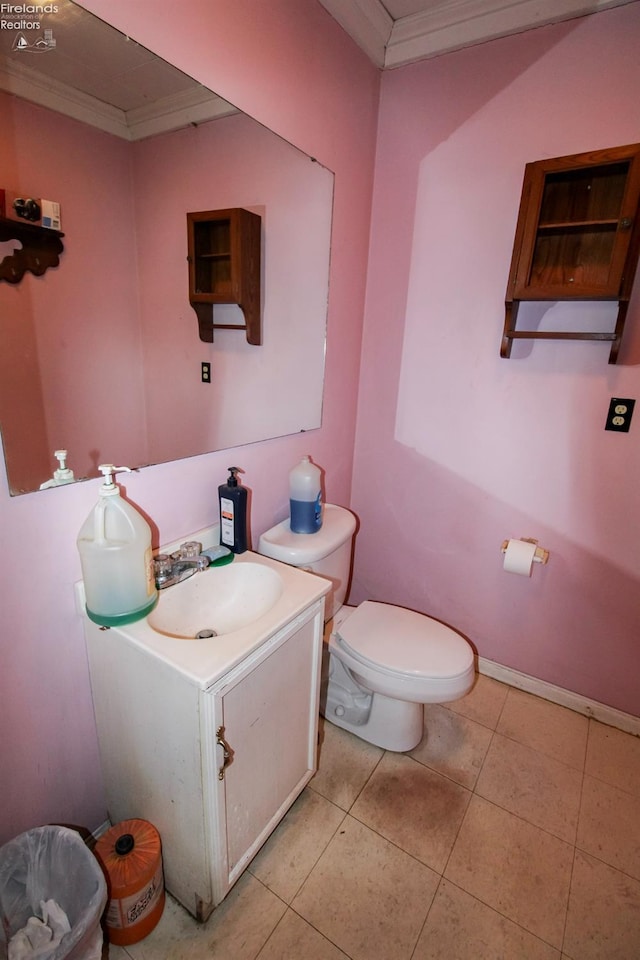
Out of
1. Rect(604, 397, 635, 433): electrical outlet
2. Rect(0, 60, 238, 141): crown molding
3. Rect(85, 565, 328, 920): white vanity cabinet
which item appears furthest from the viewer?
Rect(604, 397, 635, 433): electrical outlet

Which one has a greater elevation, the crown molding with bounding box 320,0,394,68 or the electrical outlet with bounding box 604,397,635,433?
the crown molding with bounding box 320,0,394,68

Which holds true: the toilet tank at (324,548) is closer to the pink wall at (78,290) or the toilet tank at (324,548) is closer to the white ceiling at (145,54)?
the pink wall at (78,290)

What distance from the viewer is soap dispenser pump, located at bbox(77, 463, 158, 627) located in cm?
92

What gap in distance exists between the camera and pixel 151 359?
1.12 m

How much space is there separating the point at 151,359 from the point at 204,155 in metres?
0.56

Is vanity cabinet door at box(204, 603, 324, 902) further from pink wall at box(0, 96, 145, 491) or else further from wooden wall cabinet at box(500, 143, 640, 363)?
wooden wall cabinet at box(500, 143, 640, 363)

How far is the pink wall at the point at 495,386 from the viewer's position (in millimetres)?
1423

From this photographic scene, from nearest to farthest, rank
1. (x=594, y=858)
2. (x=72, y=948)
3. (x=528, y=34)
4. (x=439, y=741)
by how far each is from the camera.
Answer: (x=72, y=948) → (x=594, y=858) → (x=528, y=34) → (x=439, y=741)

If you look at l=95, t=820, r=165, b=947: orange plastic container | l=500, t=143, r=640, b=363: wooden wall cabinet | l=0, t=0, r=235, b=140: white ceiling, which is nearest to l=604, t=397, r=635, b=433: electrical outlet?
l=500, t=143, r=640, b=363: wooden wall cabinet

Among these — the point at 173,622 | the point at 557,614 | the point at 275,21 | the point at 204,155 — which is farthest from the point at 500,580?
the point at 275,21

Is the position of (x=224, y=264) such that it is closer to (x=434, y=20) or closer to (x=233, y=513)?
(x=233, y=513)

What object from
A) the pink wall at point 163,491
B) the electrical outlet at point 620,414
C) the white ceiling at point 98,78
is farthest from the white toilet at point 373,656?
the white ceiling at point 98,78

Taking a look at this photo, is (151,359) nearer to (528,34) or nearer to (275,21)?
(275,21)

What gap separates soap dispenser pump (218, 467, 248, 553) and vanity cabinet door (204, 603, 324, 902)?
320mm
